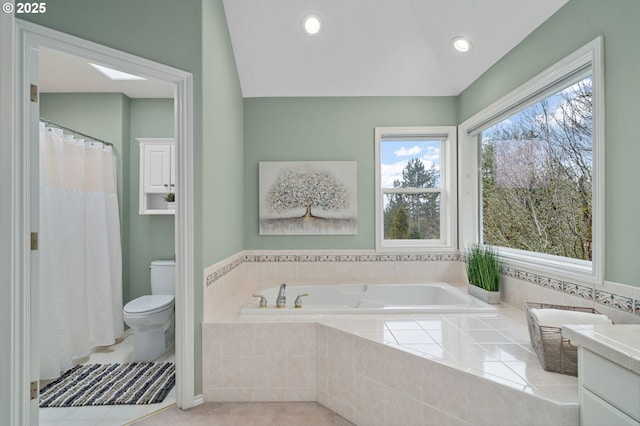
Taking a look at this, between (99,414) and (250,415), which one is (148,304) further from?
(250,415)

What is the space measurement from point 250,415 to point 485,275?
1.88m

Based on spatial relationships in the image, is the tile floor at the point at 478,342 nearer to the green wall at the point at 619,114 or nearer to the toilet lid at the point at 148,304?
the green wall at the point at 619,114

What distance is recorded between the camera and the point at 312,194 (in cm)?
293

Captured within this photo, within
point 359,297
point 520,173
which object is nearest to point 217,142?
point 359,297

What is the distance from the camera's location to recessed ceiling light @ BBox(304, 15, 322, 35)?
2.42m

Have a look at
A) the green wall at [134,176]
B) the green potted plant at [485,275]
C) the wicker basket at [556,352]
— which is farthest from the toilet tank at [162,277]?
the wicker basket at [556,352]

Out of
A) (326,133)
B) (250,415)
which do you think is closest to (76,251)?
(250,415)

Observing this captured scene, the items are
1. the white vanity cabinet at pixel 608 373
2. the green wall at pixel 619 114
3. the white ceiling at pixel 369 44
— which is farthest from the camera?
the white ceiling at pixel 369 44

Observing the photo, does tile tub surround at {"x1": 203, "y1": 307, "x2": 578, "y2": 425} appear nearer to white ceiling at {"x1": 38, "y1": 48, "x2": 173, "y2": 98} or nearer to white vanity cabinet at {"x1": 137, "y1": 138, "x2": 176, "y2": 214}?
white vanity cabinet at {"x1": 137, "y1": 138, "x2": 176, "y2": 214}

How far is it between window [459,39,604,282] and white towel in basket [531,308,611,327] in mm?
301

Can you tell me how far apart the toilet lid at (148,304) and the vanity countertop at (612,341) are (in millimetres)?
2622

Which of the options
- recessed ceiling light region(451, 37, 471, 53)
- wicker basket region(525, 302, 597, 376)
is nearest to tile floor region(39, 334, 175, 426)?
wicker basket region(525, 302, 597, 376)

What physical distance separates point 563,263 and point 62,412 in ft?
10.3

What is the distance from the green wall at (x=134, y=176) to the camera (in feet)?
9.86
